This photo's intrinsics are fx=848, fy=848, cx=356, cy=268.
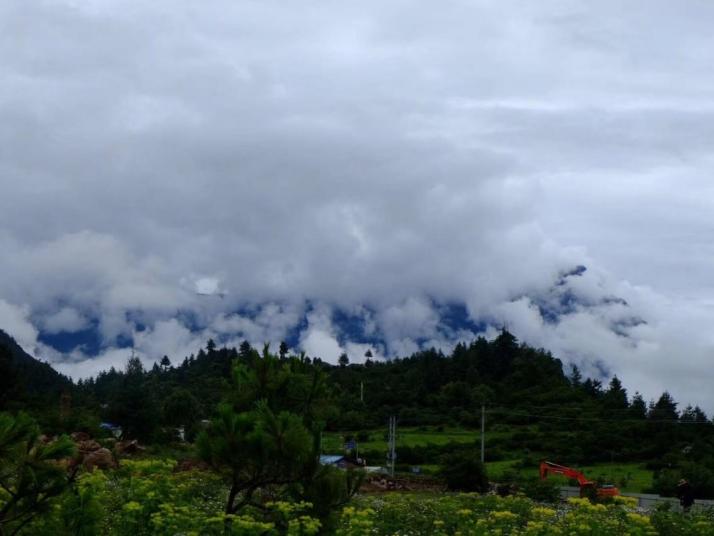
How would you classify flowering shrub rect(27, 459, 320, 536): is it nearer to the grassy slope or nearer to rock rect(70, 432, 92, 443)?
rock rect(70, 432, 92, 443)

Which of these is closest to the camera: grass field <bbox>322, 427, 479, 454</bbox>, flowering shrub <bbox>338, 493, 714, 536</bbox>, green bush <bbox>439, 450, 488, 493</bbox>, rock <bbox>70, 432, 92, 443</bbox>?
flowering shrub <bbox>338, 493, 714, 536</bbox>

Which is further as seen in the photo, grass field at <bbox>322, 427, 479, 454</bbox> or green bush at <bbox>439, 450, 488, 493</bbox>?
grass field at <bbox>322, 427, 479, 454</bbox>

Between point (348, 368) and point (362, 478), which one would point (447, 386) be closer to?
point (348, 368)

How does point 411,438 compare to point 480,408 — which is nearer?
point 411,438

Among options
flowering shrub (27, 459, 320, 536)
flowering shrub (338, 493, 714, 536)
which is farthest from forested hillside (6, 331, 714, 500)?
flowering shrub (27, 459, 320, 536)

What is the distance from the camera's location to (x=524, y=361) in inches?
3150

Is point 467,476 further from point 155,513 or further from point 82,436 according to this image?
point 155,513

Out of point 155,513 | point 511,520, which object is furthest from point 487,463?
point 155,513

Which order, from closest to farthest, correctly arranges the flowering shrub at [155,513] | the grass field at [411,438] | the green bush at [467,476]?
1. the flowering shrub at [155,513]
2. the green bush at [467,476]
3. the grass field at [411,438]

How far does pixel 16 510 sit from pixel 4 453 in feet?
1.62

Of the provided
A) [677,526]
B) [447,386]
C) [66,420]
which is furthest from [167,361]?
[677,526]

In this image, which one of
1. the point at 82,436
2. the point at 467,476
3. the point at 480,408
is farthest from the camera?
the point at 480,408

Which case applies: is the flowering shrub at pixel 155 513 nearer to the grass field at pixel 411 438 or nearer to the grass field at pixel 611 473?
the grass field at pixel 611 473

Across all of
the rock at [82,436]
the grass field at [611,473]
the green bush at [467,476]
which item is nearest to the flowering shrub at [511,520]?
the green bush at [467,476]
